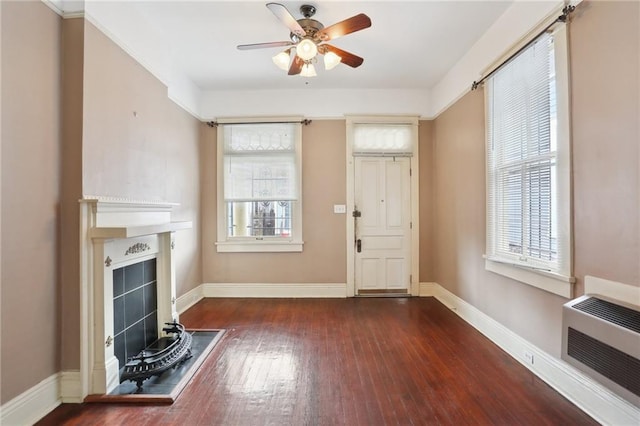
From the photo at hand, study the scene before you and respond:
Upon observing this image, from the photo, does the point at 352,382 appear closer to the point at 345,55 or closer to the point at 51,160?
the point at 51,160

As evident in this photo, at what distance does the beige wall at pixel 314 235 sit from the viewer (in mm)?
4258

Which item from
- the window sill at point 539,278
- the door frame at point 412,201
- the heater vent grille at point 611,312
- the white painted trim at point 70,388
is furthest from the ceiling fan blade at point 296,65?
the white painted trim at point 70,388

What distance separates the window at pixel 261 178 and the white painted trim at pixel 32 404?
246 centimetres

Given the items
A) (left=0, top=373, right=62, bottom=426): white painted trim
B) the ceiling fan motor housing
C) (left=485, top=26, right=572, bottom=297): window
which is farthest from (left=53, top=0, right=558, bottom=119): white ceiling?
(left=0, top=373, right=62, bottom=426): white painted trim

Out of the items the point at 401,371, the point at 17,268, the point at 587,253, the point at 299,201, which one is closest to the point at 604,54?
the point at 587,253

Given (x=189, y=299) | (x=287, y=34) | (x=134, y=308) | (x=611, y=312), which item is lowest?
(x=189, y=299)

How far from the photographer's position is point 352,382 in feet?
6.97

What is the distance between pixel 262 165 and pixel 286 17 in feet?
7.59

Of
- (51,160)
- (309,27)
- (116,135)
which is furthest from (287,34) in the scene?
(51,160)

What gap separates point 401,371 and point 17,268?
2.62 metres

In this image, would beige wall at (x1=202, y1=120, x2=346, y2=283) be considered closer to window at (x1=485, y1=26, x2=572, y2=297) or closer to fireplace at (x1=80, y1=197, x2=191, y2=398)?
fireplace at (x1=80, y1=197, x2=191, y2=398)

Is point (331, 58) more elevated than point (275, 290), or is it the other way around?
point (331, 58)

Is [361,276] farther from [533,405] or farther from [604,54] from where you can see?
[604,54]

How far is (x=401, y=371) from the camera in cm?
226
